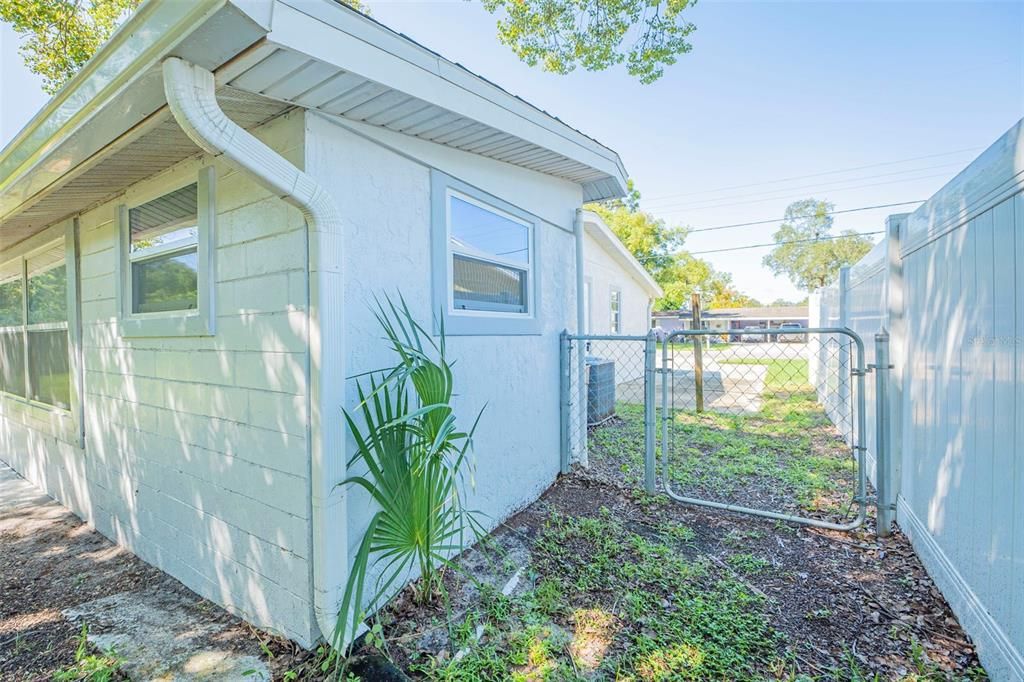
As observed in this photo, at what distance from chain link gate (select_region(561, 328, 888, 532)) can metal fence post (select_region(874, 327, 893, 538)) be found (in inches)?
0.8

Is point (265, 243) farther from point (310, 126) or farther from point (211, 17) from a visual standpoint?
point (211, 17)

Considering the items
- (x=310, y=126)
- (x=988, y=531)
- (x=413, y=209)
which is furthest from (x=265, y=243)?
(x=988, y=531)

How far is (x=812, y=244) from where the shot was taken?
35.3m

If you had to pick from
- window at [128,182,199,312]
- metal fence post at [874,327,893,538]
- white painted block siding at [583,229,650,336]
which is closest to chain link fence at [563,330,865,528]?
metal fence post at [874,327,893,538]

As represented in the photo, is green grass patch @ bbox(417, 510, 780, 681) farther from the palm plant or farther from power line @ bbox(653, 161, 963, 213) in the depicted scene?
power line @ bbox(653, 161, 963, 213)

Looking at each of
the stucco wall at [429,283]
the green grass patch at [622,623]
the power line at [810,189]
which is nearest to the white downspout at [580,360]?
the stucco wall at [429,283]

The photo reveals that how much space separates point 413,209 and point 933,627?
134 inches

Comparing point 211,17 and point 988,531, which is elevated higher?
point 211,17

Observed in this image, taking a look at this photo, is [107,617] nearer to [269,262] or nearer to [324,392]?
[324,392]

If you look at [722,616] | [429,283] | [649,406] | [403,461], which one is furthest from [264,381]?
[649,406]

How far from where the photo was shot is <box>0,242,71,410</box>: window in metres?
Answer: 4.33

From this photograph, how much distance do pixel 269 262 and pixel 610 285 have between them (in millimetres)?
9427

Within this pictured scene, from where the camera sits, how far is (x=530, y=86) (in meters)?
8.09

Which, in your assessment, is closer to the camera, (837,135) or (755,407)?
(755,407)
